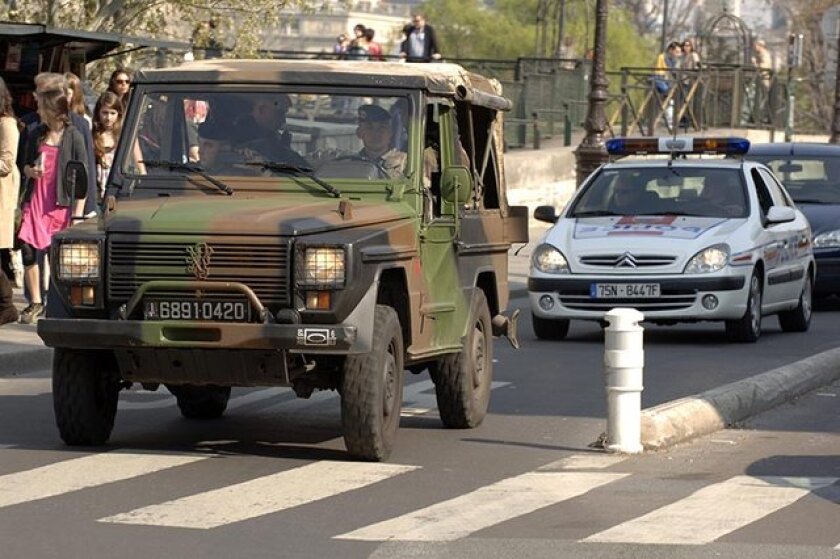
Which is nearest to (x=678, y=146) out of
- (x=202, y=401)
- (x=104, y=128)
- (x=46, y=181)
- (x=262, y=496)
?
(x=104, y=128)

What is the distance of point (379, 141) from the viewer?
11500mm

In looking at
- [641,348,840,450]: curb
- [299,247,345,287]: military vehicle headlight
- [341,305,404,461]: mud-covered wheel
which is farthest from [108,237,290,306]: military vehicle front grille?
[641,348,840,450]: curb

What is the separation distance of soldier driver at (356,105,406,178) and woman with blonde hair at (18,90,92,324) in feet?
16.4

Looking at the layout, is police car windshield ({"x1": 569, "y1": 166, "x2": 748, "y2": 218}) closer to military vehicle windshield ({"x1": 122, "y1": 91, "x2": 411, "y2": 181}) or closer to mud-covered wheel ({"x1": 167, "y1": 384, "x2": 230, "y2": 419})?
mud-covered wheel ({"x1": 167, "y1": 384, "x2": 230, "y2": 419})

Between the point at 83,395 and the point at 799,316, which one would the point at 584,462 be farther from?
the point at 799,316

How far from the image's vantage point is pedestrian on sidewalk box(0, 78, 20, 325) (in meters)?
16.2

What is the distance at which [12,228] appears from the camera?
16.8m

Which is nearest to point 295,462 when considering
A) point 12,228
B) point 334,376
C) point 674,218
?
point 334,376

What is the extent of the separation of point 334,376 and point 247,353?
2.04ft

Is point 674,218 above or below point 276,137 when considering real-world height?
below

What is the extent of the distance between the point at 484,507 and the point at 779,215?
9667 mm

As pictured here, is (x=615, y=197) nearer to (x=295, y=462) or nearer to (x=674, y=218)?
(x=674, y=218)

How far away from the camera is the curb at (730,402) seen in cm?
1167

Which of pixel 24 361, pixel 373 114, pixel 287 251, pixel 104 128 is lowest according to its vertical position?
pixel 24 361
